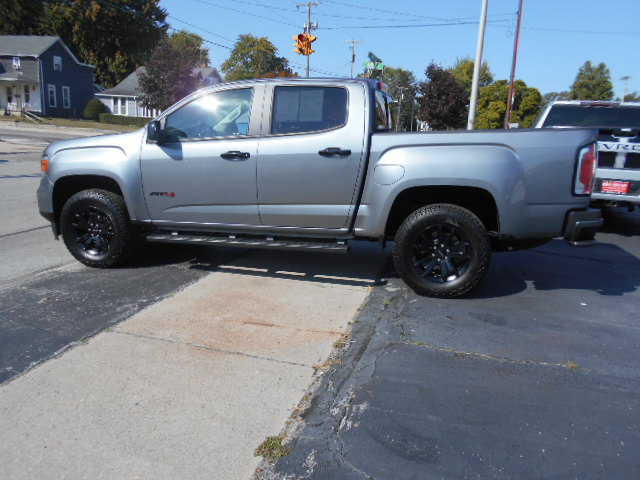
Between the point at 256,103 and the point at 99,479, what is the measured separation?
356cm

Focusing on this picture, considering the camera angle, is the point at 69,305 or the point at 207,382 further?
the point at 69,305

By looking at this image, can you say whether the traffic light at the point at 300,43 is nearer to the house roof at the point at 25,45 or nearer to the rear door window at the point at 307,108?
the rear door window at the point at 307,108

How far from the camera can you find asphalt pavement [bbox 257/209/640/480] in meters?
2.47

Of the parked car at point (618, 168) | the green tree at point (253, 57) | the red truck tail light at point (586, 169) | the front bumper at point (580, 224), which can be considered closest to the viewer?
the red truck tail light at point (586, 169)

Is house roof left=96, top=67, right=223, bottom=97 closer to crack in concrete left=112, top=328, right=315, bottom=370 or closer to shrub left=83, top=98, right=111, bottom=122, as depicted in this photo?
shrub left=83, top=98, right=111, bottom=122

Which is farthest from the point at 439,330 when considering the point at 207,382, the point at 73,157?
the point at 73,157

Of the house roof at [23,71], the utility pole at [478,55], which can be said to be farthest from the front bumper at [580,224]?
the house roof at [23,71]

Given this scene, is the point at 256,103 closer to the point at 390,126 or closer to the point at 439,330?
the point at 390,126

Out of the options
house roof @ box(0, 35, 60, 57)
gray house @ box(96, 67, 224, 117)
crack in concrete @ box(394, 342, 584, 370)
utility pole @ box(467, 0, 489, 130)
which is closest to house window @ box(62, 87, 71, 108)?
house roof @ box(0, 35, 60, 57)

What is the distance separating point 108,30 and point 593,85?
70.7m

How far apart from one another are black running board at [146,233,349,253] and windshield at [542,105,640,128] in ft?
18.2

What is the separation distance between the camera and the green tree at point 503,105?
40.7 metres

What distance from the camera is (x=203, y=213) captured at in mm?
5023

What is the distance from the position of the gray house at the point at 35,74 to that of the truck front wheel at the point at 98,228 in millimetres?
46370
